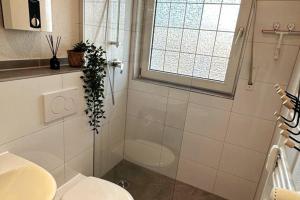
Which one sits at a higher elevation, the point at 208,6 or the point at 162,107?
the point at 208,6

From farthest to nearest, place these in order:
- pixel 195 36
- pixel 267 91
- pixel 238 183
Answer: pixel 238 183, pixel 195 36, pixel 267 91

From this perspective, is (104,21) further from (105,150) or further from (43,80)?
(105,150)

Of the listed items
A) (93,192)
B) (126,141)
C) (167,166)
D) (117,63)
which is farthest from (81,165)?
(117,63)

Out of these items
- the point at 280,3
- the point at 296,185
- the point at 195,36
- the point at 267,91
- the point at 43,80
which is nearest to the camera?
the point at 296,185

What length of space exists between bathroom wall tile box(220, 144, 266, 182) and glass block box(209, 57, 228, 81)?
629 mm

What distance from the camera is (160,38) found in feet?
6.28

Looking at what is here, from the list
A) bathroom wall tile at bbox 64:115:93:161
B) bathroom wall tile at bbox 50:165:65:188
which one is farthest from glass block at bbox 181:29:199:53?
bathroom wall tile at bbox 50:165:65:188

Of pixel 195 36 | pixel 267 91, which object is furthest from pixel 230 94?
pixel 195 36

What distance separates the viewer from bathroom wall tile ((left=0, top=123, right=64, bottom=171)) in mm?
1115

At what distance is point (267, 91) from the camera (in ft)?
5.37

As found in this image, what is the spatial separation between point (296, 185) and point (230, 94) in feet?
3.61

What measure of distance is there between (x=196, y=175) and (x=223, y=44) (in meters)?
1.29

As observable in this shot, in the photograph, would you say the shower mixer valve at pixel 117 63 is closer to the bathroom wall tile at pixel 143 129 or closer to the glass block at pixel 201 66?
the bathroom wall tile at pixel 143 129

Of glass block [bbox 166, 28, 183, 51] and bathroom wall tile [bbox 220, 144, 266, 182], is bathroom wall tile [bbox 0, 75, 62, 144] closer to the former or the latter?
glass block [bbox 166, 28, 183, 51]
